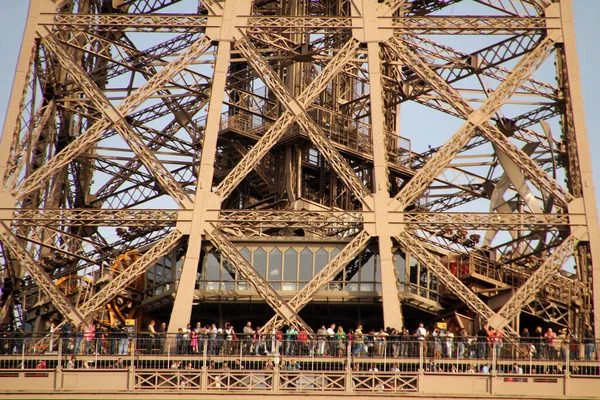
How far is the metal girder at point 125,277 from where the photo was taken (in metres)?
49.6

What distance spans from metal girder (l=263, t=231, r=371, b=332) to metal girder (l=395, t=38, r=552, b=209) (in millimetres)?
1887

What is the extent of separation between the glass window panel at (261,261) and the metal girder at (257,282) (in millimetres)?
6289

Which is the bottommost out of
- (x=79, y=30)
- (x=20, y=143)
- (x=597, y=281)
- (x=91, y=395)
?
(x=91, y=395)

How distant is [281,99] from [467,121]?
6.12 metres

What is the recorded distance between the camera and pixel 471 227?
50906 millimetres

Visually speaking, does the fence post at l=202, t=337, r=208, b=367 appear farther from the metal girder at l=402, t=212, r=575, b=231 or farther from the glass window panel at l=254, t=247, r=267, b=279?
the glass window panel at l=254, t=247, r=267, b=279

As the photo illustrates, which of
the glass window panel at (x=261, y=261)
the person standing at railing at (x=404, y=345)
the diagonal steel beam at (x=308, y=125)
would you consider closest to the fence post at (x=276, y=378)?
the person standing at railing at (x=404, y=345)

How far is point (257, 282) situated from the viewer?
50094mm

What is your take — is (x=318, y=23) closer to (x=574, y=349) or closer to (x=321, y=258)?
(x=321, y=258)

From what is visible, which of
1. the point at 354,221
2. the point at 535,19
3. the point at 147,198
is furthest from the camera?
the point at 147,198

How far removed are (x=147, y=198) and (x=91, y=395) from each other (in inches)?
869

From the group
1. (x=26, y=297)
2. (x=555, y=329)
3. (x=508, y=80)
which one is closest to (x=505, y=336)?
(x=508, y=80)

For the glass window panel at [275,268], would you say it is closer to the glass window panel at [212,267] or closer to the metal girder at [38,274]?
the glass window panel at [212,267]

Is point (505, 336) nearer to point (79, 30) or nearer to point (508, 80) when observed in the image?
point (508, 80)
